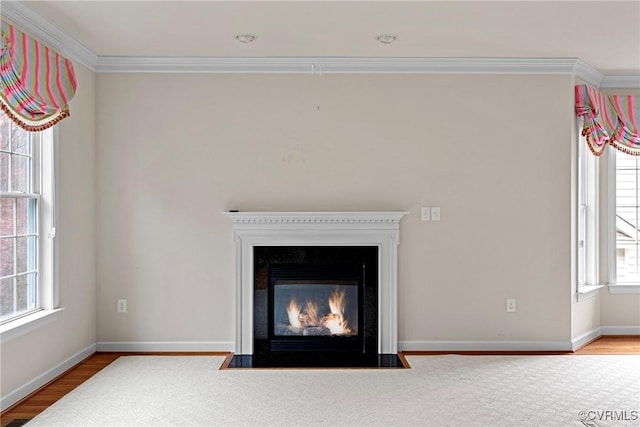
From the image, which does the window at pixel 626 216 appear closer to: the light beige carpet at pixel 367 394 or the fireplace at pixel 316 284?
the light beige carpet at pixel 367 394

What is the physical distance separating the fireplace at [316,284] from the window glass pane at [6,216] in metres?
1.62

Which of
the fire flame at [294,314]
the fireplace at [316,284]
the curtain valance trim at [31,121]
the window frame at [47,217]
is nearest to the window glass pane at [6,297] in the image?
the window frame at [47,217]

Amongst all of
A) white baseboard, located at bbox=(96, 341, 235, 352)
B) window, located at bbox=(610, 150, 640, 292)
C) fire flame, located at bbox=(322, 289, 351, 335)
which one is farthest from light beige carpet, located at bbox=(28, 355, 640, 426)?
window, located at bbox=(610, 150, 640, 292)

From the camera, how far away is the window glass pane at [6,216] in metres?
3.62

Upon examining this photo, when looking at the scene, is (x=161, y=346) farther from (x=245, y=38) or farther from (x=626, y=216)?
(x=626, y=216)

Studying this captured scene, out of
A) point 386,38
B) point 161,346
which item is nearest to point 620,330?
point 386,38

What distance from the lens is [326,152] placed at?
191 inches

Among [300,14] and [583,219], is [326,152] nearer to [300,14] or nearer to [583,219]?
[300,14]

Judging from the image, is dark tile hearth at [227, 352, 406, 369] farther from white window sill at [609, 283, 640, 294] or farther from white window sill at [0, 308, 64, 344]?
white window sill at [609, 283, 640, 294]

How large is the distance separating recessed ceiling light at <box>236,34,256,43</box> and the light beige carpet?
8.08 ft

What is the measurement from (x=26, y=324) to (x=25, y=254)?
50 centimetres

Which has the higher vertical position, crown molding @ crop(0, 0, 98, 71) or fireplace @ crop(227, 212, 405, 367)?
crown molding @ crop(0, 0, 98, 71)

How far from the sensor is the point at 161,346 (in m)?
4.83

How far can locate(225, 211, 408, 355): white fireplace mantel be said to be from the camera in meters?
4.74
